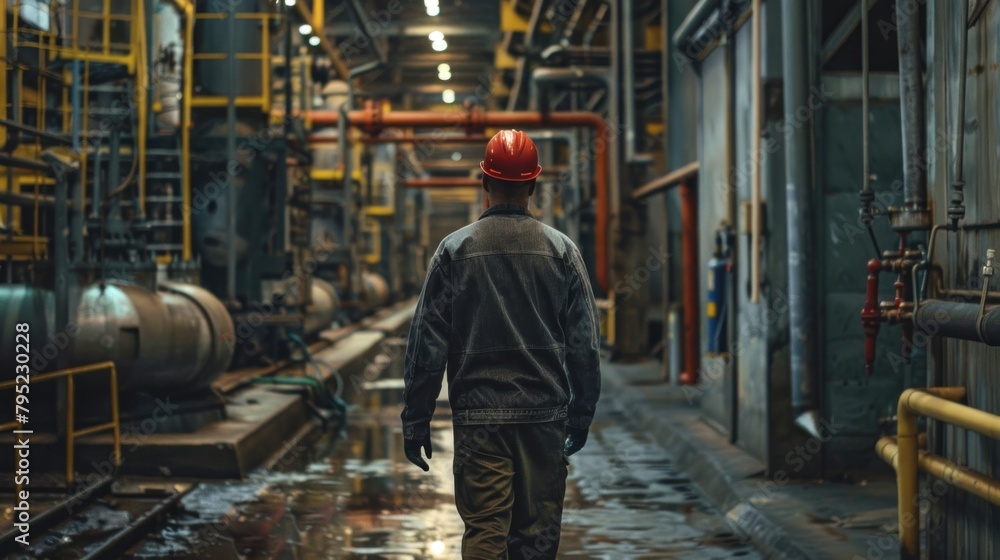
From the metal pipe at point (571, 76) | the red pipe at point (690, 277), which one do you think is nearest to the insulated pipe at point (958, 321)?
the red pipe at point (690, 277)

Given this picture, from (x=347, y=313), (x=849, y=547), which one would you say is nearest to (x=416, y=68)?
(x=347, y=313)

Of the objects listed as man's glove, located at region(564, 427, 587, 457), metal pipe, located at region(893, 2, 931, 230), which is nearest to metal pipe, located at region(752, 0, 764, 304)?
metal pipe, located at region(893, 2, 931, 230)

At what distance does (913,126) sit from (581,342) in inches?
73.5

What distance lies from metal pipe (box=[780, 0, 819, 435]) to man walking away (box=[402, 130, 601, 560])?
3343mm

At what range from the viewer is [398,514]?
23.2 feet

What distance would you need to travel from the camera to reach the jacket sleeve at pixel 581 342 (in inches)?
161

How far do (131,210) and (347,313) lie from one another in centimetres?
1683

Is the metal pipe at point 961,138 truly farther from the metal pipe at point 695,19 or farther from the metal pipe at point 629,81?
the metal pipe at point 629,81

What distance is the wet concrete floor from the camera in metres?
6.12

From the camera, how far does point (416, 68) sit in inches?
1328

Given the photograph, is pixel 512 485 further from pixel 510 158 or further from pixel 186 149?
pixel 186 149

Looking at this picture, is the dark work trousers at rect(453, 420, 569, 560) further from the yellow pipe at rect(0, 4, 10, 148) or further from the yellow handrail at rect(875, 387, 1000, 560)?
the yellow pipe at rect(0, 4, 10, 148)

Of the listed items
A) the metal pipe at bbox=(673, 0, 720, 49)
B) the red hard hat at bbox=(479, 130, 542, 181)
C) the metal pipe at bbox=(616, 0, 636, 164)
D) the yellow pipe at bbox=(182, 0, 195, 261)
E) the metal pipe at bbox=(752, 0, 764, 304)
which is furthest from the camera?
the metal pipe at bbox=(616, 0, 636, 164)

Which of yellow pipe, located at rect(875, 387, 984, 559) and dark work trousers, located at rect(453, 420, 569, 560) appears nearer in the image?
dark work trousers, located at rect(453, 420, 569, 560)
